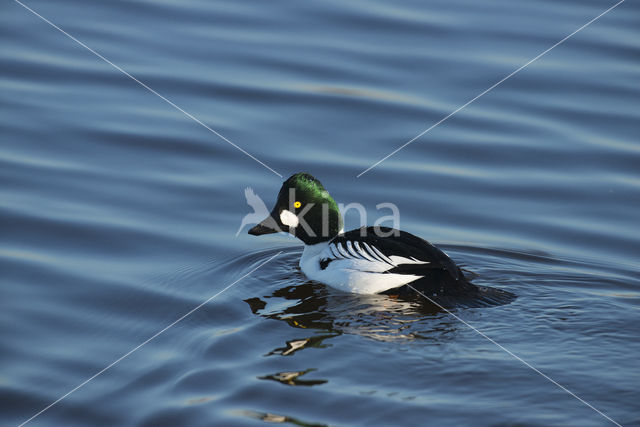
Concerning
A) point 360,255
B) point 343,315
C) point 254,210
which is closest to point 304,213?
point 360,255

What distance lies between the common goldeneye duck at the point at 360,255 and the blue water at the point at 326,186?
19 centimetres

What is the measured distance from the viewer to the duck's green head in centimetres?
901

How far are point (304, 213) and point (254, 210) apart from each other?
1265 millimetres

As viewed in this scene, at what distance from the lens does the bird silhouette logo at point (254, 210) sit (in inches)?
395

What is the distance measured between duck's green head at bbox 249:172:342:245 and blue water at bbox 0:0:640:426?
0.42m

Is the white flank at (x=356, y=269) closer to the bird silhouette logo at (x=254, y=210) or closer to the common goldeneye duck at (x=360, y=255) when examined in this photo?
the common goldeneye duck at (x=360, y=255)

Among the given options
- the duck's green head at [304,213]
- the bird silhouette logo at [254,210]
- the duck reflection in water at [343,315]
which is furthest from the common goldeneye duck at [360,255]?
the bird silhouette logo at [254,210]

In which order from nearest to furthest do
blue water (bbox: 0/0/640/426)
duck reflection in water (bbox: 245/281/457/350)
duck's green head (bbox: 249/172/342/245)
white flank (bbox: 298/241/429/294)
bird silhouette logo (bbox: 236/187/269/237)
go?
blue water (bbox: 0/0/640/426) < duck reflection in water (bbox: 245/281/457/350) < white flank (bbox: 298/241/429/294) < duck's green head (bbox: 249/172/342/245) < bird silhouette logo (bbox: 236/187/269/237)

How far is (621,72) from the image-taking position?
13062 millimetres

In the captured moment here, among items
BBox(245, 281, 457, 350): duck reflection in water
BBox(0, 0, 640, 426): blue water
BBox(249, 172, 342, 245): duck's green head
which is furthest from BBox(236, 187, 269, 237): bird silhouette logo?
BBox(245, 281, 457, 350): duck reflection in water

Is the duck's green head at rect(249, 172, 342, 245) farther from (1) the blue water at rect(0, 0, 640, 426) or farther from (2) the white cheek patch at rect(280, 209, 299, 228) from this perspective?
(1) the blue water at rect(0, 0, 640, 426)

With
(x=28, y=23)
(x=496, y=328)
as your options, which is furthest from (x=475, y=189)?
(x=28, y=23)

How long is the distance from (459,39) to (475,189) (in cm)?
384

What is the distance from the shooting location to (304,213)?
908 centimetres
